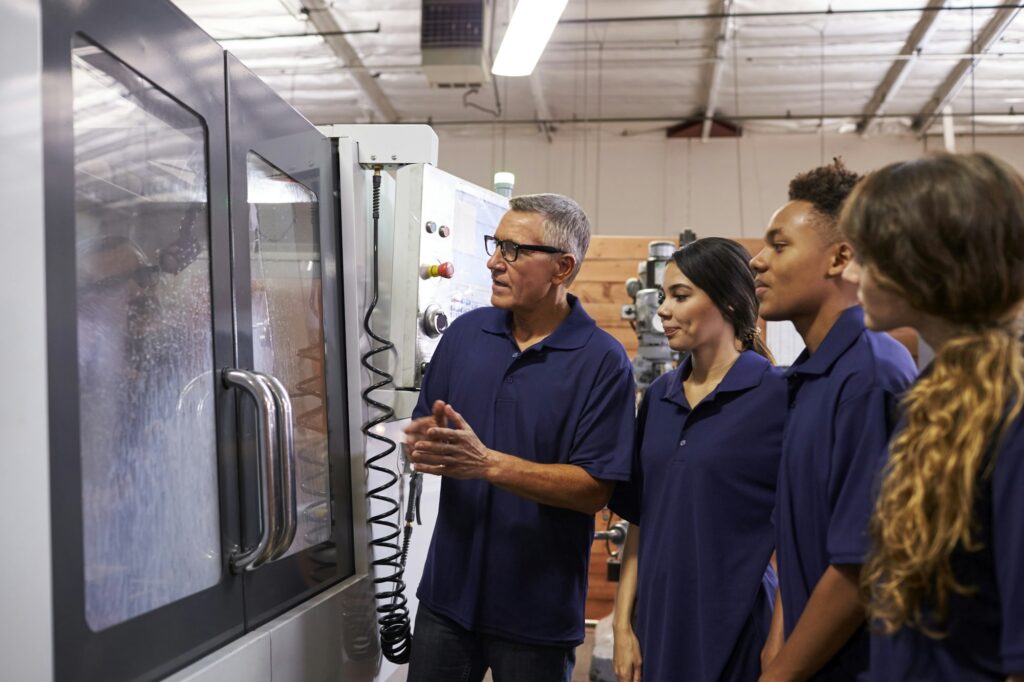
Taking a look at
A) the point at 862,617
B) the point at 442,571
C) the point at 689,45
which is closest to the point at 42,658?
the point at 442,571

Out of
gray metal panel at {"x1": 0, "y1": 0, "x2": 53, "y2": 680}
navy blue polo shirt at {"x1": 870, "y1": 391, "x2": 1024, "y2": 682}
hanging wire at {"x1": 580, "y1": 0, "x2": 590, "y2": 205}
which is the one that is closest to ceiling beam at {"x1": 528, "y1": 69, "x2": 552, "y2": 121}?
hanging wire at {"x1": 580, "y1": 0, "x2": 590, "y2": 205}

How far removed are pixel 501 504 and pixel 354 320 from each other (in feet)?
1.92

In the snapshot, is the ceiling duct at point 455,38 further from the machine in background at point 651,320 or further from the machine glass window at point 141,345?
the machine glass window at point 141,345

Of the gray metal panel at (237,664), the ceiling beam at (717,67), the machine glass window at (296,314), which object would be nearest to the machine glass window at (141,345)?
the gray metal panel at (237,664)

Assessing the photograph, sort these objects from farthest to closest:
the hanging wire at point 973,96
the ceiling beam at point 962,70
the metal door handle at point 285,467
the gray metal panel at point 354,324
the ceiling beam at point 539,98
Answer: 1. the ceiling beam at point 539,98
2. the hanging wire at point 973,96
3. the ceiling beam at point 962,70
4. the gray metal panel at point 354,324
5. the metal door handle at point 285,467

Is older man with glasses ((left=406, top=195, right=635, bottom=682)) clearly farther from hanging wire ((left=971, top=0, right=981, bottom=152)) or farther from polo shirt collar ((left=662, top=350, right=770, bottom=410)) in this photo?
hanging wire ((left=971, top=0, right=981, bottom=152))

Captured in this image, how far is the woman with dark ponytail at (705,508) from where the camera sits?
1.61 meters

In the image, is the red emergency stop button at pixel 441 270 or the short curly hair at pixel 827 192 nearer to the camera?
the short curly hair at pixel 827 192

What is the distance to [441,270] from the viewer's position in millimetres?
2289

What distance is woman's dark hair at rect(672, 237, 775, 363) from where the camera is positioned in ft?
6.01

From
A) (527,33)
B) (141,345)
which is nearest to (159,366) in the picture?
(141,345)

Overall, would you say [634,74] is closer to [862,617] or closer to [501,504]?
[501,504]

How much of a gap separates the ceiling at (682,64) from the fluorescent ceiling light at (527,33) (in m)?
2.05

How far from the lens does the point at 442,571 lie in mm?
1822
